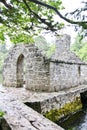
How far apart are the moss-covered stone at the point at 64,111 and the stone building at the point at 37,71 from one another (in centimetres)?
116

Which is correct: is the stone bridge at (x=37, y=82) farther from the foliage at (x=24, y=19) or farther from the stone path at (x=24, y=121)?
the foliage at (x=24, y=19)

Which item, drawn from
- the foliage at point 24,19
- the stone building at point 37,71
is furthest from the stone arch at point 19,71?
the foliage at point 24,19

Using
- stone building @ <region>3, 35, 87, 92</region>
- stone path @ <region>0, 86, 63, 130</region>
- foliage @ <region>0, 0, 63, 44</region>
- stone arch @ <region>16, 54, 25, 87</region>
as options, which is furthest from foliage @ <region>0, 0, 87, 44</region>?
stone arch @ <region>16, 54, 25, 87</region>

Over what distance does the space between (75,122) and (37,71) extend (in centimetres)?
338

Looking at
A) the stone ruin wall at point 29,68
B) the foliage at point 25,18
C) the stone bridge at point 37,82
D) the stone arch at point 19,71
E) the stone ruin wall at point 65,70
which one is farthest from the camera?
the stone arch at point 19,71

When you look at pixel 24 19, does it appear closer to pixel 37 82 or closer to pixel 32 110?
pixel 32 110

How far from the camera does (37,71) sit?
41.8 ft

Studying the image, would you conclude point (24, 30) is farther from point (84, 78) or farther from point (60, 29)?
point (84, 78)

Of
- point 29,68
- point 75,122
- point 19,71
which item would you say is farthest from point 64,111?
point 19,71

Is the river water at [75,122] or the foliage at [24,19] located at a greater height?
the foliage at [24,19]

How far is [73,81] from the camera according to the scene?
51.9 feet

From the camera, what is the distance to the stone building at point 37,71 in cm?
1252

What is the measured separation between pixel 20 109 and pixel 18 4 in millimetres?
3508

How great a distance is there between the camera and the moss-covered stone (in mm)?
10172
